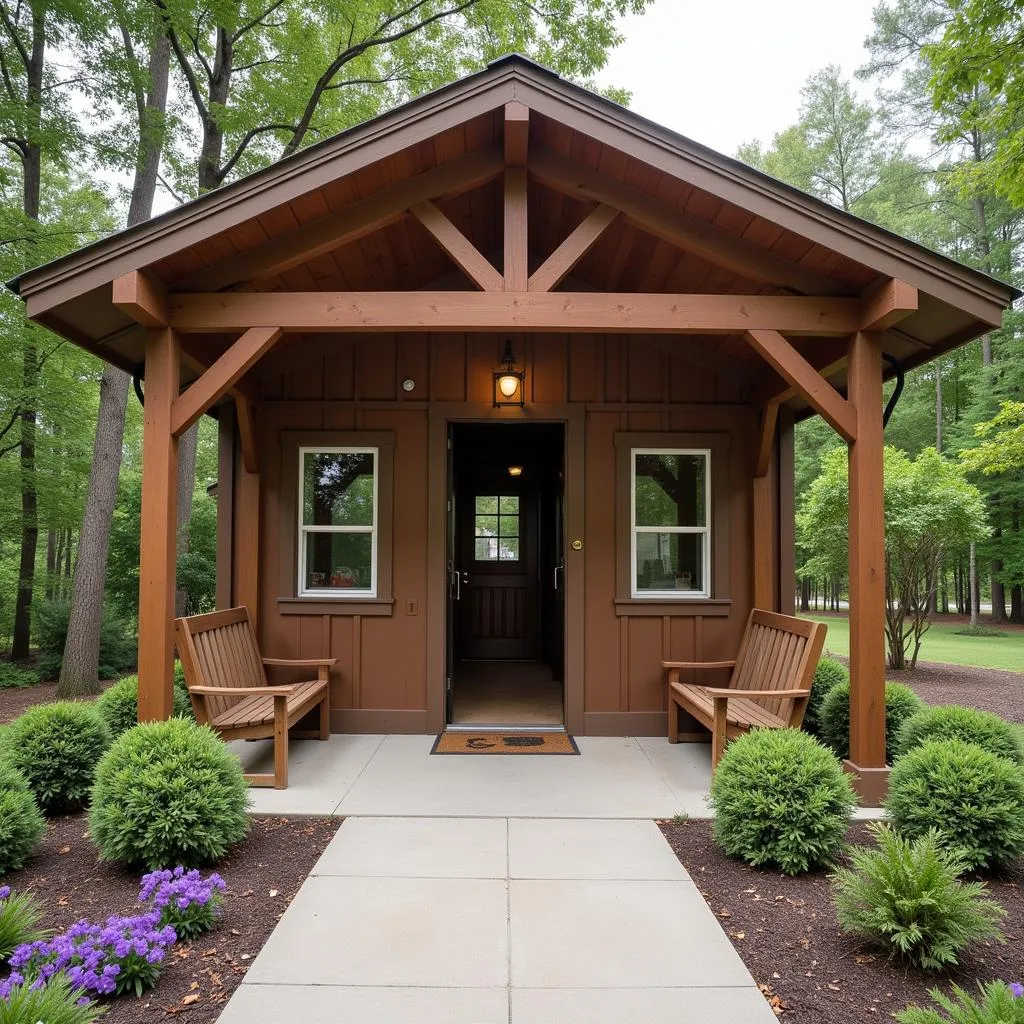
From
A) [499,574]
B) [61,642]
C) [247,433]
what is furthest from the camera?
[61,642]

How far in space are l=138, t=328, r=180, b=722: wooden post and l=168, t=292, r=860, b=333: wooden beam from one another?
416 mm

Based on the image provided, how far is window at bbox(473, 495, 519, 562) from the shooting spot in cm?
914

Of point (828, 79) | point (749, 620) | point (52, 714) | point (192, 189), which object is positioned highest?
point (828, 79)

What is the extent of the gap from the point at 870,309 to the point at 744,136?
23.5 metres

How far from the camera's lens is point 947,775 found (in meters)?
3.17

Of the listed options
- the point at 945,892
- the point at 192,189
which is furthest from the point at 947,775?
the point at 192,189

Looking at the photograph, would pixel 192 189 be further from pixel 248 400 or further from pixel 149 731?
pixel 149 731

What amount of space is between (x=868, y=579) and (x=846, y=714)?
114 centimetres

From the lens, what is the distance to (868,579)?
3.97m

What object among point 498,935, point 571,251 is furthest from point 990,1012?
point 571,251

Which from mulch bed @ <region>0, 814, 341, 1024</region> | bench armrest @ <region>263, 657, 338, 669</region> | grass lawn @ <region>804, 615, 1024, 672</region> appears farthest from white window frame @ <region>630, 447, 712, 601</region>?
grass lawn @ <region>804, 615, 1024, 672</region>

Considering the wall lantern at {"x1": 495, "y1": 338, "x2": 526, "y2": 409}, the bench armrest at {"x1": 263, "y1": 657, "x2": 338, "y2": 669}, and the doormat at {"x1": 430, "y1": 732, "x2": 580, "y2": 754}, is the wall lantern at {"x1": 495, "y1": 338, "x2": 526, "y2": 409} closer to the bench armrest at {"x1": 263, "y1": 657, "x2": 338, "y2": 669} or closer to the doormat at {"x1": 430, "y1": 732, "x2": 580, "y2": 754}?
the bench armrest at {"x1": 263, "y1": 657, "x2": 338, "y2": 669}

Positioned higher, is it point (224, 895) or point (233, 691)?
point (233, 691)

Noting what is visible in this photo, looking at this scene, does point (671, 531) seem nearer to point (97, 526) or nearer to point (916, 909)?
point (916, 909)
